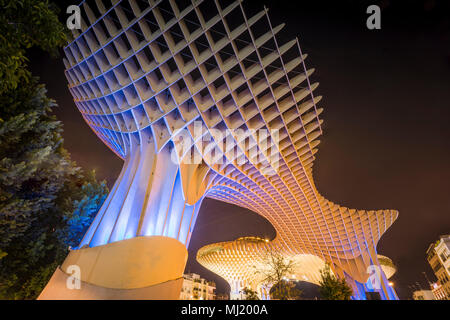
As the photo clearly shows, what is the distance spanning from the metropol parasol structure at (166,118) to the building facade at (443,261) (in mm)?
65863

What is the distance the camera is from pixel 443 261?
55.8 meters

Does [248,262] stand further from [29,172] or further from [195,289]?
[29,172]

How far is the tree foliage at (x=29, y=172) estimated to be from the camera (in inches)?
207

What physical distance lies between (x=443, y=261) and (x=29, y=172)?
8652 centimetres

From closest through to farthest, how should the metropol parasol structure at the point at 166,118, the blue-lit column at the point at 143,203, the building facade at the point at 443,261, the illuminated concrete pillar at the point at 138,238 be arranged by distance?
the illuminated concrete pillar at the point at 138,238
the metropol parasol structure at the point at 166,118
the blue-lit column at the point at 143,203
the building facade at the point at 443,261

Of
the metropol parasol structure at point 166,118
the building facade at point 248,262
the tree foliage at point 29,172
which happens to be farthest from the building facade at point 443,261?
the tree foliage at point 29,172

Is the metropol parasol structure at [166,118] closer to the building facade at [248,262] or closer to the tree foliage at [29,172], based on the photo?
the tree foliage at [29,172]

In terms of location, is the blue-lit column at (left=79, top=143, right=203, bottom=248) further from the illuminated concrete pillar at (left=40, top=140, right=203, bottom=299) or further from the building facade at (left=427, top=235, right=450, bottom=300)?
the building facade at (left=427, top=235, right=450, bottom=300)

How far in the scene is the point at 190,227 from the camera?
14.8 m
